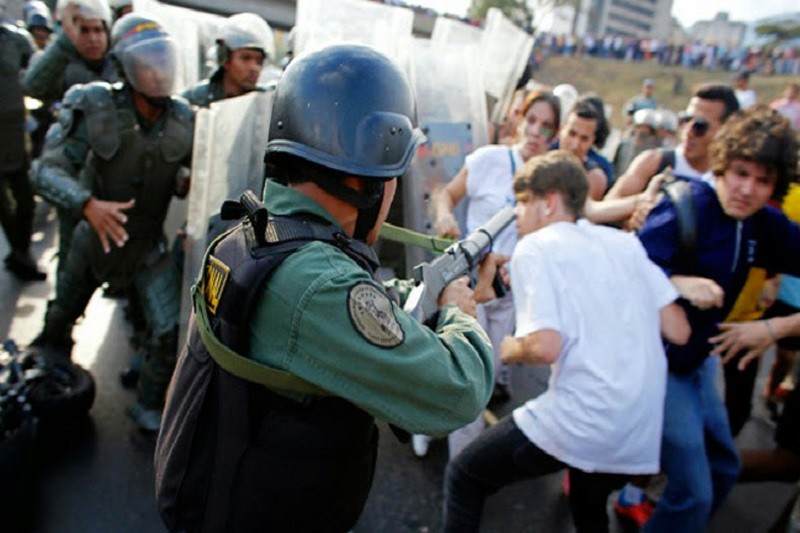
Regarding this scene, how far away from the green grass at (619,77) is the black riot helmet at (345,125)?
1555 inches

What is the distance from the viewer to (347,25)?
423 centimetres

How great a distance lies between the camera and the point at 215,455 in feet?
3.99

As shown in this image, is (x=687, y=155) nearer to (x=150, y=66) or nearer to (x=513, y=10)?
(x=150, y=66)

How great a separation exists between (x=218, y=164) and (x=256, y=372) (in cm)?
197

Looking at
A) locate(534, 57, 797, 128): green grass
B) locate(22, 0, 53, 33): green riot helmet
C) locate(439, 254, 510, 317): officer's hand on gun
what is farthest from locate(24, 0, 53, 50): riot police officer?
locate(534, 57, 797, 128): green grass

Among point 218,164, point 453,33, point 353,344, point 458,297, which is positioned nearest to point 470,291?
point 458,297

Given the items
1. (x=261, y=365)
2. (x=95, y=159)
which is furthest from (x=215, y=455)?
(x=95, y=159)

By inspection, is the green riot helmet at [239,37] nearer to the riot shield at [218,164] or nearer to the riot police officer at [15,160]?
the riot shield at [218,164]

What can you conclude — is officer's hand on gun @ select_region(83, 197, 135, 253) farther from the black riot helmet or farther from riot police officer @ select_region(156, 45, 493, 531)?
the black riot helmet

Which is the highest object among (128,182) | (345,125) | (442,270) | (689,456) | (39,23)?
(39,23)

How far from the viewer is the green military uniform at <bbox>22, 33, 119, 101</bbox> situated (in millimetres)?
4184

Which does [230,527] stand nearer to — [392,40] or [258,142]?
[258,142]

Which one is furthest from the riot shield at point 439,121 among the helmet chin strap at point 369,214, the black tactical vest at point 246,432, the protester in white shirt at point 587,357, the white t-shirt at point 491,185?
the black tactical vest at point 246,432

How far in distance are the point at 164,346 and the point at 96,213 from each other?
2.27ft
